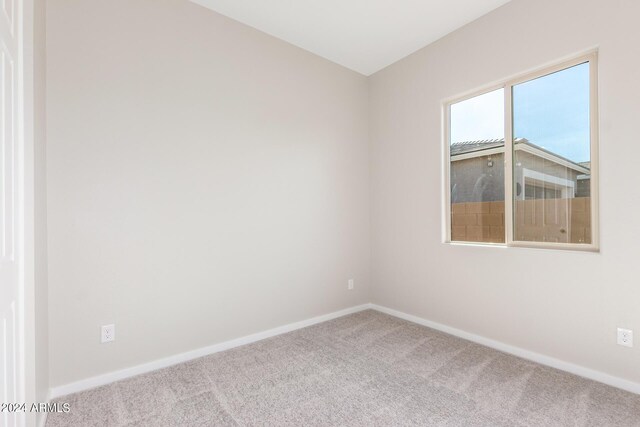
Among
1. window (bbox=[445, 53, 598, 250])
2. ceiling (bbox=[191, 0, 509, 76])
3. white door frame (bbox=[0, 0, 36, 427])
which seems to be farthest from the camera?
ceiling (bbox=[191, 0, 509, 76])

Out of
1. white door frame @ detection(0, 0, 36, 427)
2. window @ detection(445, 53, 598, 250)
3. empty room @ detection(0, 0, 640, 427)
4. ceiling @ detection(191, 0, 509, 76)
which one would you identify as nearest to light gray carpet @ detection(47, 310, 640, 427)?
empty room @ detection(0, 0, 640, 427)

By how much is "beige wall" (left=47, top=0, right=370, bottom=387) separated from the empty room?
0.05 ft

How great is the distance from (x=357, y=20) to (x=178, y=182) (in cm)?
208

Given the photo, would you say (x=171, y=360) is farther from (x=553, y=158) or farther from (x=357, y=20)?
(x=553, y=158)

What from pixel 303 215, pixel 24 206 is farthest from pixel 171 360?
pixel 303 215

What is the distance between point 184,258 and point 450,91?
9.17 feet

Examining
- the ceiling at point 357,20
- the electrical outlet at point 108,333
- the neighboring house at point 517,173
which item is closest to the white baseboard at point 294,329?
the electrical outlet at point 108,333

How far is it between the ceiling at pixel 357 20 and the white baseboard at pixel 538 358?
279 centimetres

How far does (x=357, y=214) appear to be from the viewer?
12.2 ft

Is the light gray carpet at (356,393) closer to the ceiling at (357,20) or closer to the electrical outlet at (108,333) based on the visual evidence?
the electrical outlet at (108,333)

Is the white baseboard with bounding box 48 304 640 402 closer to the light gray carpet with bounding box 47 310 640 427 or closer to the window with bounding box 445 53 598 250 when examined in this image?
the light gray carpet with bounding box 47 310 640 427

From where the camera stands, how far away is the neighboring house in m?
2.33

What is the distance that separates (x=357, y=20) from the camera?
278 centimetres

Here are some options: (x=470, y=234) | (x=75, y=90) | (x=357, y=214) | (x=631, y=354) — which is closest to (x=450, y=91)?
(x=470, y=234)
